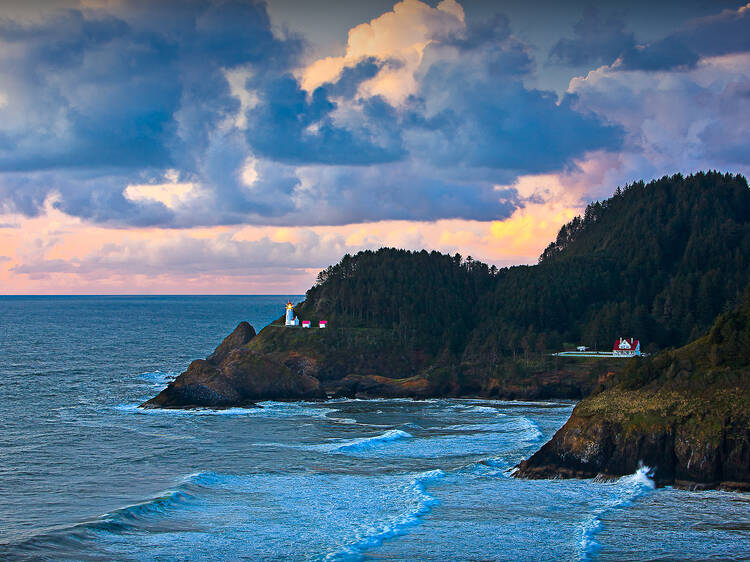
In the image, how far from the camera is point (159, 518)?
4409 cm

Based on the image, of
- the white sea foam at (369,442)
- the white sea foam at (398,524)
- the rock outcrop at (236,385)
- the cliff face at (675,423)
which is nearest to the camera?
the white sea foam at (398,524)

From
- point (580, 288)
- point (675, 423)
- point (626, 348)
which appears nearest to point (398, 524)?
point (675, 423)

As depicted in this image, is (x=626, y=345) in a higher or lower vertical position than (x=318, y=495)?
higher

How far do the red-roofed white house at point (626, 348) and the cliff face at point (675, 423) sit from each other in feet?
159

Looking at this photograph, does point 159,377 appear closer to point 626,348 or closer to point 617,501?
point 626,348

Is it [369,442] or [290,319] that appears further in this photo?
[290,319]

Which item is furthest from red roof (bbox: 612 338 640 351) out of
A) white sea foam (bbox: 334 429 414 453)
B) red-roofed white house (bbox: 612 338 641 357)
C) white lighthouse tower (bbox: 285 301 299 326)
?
white lighthouse tower (bbox: 285 301 299 326)

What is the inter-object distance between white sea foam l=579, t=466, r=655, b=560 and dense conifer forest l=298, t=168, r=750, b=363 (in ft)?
193

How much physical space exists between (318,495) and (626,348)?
224 feet

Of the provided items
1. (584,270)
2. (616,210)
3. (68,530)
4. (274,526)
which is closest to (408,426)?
(274,526)

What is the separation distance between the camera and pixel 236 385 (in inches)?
3720

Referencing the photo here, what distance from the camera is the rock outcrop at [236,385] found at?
3546 inches

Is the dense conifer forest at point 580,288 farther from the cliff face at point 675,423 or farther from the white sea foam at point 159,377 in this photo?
the cliff face at point 675,423

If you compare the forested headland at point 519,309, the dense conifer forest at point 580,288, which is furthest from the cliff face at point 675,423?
the dense conifer forest at point 580,288
